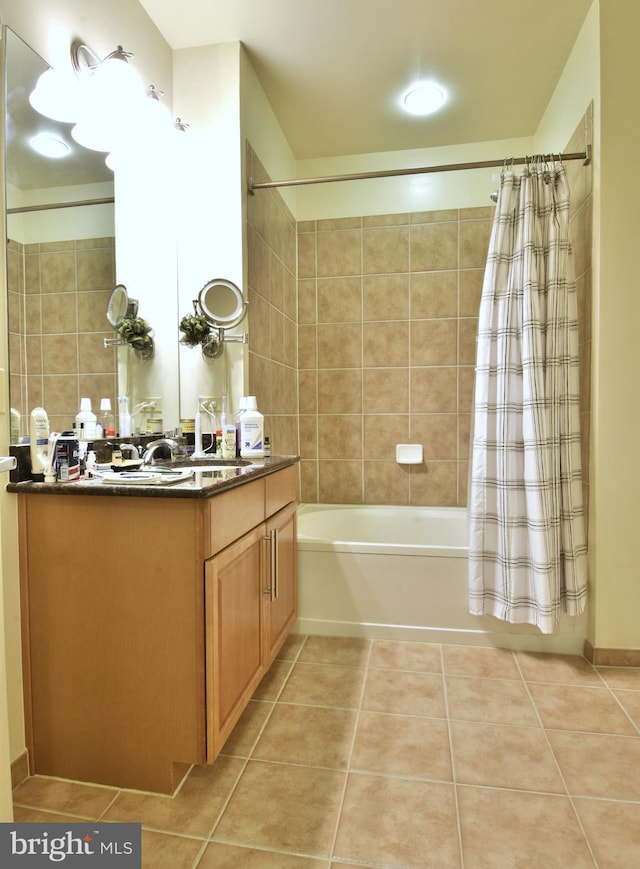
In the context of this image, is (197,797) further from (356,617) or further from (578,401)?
(578,401)

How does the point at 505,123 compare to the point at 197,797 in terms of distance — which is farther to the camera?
the point at 505,123

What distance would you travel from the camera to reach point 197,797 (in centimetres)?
132

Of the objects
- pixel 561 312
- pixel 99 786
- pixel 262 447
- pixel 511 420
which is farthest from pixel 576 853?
pixel 561 312

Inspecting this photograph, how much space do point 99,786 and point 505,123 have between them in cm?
343

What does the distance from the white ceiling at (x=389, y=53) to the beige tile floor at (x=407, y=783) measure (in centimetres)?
263

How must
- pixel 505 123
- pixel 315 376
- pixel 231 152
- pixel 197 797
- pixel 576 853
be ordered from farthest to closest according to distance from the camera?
pixel 315 376 → pixel 505 123 → pixel 231 152 → pixel 197 797 → pixel 576 853

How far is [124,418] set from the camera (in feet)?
6.41

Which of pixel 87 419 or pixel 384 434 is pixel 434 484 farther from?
pixel 87 419

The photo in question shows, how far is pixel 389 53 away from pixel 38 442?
220 centimetres

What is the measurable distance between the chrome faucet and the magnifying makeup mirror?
47cm

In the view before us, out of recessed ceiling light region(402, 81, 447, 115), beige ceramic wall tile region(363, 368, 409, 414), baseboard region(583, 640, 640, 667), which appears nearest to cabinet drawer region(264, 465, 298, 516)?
beige ceramic wall tile region(363, 368, 409, 414)

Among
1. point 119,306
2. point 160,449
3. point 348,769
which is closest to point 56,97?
point 119,306

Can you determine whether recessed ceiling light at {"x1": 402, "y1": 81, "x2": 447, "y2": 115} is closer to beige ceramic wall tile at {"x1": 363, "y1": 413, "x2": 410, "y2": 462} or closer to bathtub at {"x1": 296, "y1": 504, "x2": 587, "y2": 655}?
beige ceramic wall tile at {"x1": 363, "y1": 413, "x2": 410, "y2": 462}

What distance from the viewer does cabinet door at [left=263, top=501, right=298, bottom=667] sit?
1804 mm
